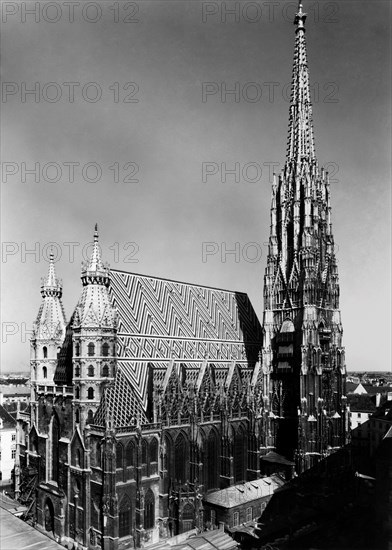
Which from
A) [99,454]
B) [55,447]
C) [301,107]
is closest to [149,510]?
[99,454]

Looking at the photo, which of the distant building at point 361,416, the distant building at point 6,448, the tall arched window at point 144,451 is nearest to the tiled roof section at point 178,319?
the tall arched window at point 144,451

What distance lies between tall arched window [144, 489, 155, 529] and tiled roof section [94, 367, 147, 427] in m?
7.83

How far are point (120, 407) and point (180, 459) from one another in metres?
11.6

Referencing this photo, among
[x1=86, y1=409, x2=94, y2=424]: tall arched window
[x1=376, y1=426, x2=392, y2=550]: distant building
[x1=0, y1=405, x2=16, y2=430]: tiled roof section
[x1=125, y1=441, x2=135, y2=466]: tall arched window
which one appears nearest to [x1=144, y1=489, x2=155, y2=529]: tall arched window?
[x1=125, y1=441, x2=135, y2=466]: tall arched window

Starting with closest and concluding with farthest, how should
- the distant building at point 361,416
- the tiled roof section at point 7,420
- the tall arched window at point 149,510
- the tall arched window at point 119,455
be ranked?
the tall arched window at point 119,455, the tall arched window at point 149,510, the tiled roof section at point 7,420, the distant building at point 361,416

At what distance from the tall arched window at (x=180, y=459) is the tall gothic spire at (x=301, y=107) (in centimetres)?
4261

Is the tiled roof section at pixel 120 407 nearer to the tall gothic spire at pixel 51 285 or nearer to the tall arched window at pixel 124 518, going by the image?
the tall arched window at pixel 124 518

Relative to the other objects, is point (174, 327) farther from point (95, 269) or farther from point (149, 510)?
point (149, 510)

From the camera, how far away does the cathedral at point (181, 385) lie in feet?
166

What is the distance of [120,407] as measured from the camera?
50.7 m

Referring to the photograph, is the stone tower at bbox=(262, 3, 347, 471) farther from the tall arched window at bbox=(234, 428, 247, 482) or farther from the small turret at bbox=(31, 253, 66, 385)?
the small turret at bbox=(31, 253, 66, 385)

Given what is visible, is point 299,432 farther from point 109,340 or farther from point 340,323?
point 109,340

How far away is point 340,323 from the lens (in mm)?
71562

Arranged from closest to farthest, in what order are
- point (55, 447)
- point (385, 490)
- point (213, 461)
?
point (385, 490) → point (55, 447) → point (213, 461)
